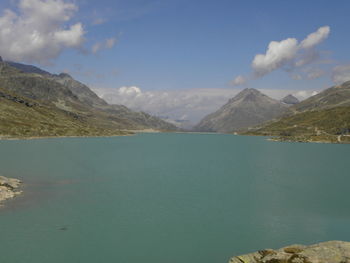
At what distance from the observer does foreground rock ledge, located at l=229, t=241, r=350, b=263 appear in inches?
1082

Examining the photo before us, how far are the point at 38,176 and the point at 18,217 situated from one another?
133ft

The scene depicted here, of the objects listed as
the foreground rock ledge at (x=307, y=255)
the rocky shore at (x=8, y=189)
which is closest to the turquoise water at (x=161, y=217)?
the rocky shore at (x=8, y=189)

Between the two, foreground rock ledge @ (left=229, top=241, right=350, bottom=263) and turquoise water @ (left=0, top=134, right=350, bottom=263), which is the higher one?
foreground rock ledge @ (left=229, top=241, right=350, bottom=263)

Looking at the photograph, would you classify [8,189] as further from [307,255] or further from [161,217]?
[307,255]

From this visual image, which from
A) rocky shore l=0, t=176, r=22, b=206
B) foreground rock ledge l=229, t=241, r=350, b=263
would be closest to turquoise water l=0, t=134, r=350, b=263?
rocky shore l=0, t=176, r=22, b=206

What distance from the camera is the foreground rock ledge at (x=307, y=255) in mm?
27484

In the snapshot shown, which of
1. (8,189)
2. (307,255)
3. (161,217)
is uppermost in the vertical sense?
(307,255)

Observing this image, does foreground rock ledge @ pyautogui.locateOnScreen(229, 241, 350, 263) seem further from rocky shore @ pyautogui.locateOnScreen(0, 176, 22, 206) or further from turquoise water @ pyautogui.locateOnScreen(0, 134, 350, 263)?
rocky shore @ pyautogui.locateOnScreen(0, 176, 22, 206)

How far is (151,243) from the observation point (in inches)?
1577

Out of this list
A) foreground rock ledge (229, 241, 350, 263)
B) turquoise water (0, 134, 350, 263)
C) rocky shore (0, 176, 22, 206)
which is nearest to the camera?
foreground rock ledge (229, 241, 350, 263)

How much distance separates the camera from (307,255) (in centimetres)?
2819

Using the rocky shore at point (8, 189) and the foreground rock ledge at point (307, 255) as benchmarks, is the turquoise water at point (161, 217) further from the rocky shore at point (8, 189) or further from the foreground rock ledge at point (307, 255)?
the foreground rock ledge at point (307, 255)

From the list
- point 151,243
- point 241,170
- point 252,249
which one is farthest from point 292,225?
point 241,170

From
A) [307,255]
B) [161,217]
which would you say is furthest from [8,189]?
[307,255]
